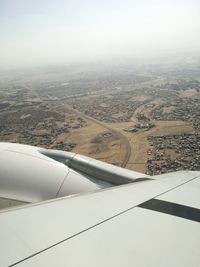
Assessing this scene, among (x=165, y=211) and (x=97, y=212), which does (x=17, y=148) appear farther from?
(x=165, y=211)

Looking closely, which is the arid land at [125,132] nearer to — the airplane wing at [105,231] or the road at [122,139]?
the road at [122,139]

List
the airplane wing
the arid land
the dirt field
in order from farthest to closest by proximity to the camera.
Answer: the arid land
the dirt field
the airplane wing

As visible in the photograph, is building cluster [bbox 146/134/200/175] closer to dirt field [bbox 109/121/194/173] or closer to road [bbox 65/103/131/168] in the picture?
dirt field [bbox 109/121/194/173]

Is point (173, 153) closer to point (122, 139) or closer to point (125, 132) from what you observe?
point (122, 139)

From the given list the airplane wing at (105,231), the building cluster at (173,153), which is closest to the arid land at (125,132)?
the building cluster at (173,153)

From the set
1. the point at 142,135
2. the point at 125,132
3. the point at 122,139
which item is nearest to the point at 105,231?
the point at 122,139

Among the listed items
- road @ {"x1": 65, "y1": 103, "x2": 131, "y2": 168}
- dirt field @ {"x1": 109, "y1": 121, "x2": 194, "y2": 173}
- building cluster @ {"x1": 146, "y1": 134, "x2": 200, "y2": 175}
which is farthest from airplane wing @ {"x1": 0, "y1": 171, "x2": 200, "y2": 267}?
road @ {"x1": 65, "y1": 103, "x2": 131, "y2": 168}

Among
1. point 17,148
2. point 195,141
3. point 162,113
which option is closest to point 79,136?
point 195,141

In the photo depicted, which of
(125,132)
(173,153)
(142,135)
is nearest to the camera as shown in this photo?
(173,153)

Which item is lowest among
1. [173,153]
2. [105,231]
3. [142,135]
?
[173,153]

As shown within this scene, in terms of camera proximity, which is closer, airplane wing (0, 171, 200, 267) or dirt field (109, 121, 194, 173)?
airplane wing (0, 171, 200, 267)
